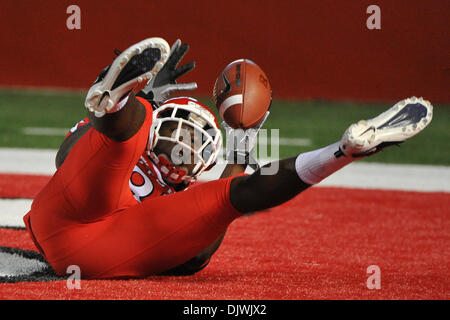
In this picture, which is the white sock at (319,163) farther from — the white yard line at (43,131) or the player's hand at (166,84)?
the white yard line at (43,131)

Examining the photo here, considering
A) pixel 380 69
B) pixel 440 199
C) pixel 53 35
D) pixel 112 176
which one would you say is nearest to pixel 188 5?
pixel 53 35

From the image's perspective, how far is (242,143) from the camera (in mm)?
2096

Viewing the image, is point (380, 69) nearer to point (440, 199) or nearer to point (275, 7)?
point (275, 7)

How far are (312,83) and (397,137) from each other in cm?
759

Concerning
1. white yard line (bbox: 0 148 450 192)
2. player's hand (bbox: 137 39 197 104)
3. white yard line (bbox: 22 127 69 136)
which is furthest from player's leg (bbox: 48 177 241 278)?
white yard line (bbox: 22 127 69 136)

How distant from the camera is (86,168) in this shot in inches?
69.6

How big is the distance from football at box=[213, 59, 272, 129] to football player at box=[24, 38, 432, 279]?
0.17 feet

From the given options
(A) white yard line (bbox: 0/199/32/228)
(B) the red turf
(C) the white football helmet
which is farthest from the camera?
(A) white yard line (bbox: 0/199/32/228)

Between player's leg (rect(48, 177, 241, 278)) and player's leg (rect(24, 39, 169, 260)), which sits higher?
player's leg (rect(24, 39, 169, 260))

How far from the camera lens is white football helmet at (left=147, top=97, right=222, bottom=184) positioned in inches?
75.3

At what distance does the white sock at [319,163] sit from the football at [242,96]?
51cm

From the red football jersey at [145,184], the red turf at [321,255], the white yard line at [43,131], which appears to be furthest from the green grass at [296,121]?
the red football jersey at [145,184]

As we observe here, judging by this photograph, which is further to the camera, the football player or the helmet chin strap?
the helmet chin strap

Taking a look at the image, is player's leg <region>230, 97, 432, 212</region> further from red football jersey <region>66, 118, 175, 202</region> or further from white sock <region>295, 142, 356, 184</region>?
red football jersey <region>66, 118, 175, 202</region>
